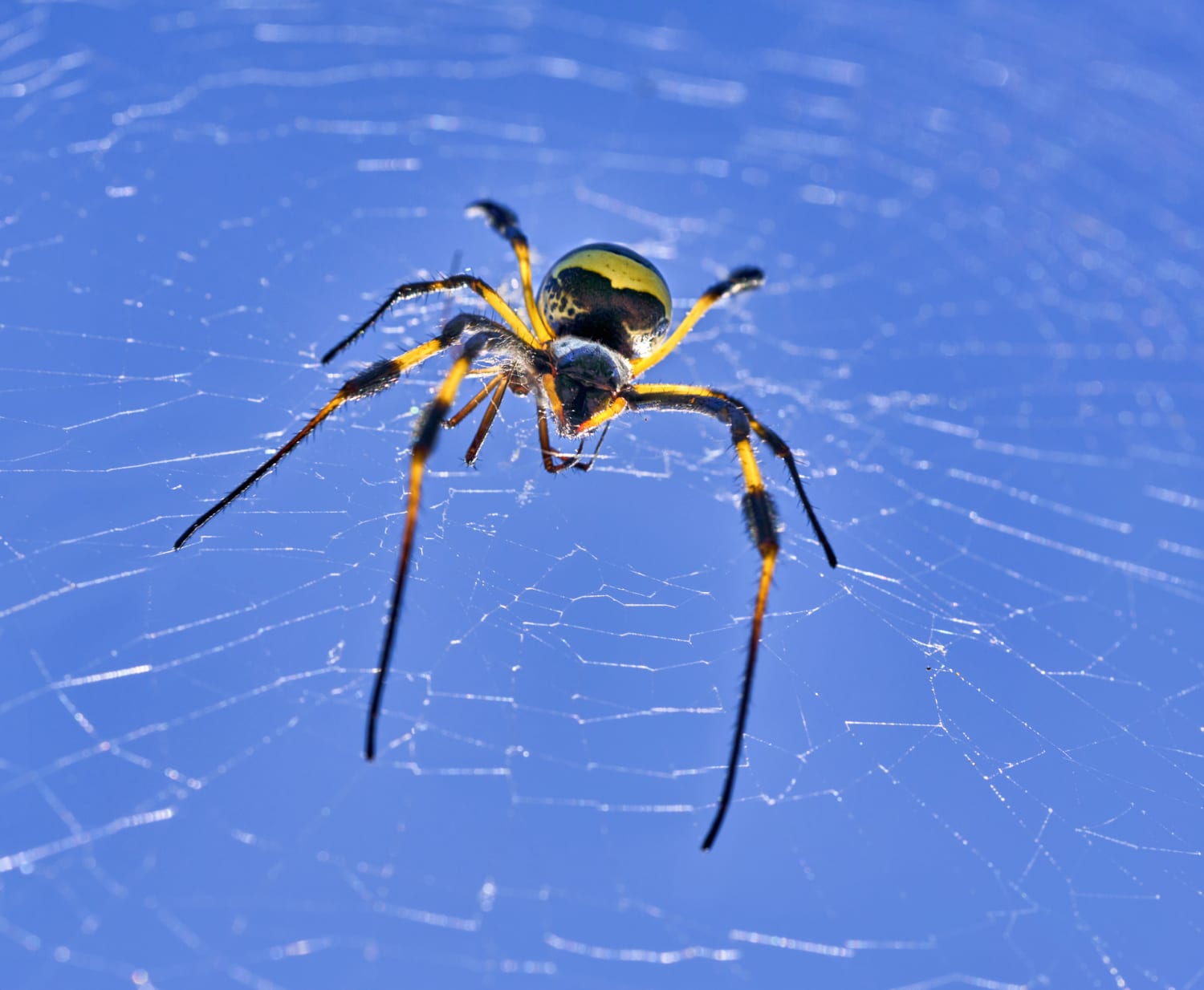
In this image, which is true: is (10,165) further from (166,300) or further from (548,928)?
(548,928)

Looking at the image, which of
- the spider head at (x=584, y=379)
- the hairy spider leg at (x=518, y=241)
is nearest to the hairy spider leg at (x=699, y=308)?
the spider head at (x=584, y=379)

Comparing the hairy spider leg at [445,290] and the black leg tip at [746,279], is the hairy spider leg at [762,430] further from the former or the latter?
the black leg tip at [746,279]

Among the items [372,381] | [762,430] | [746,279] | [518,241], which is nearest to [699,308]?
[746,279]

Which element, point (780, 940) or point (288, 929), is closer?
point (288, 929)

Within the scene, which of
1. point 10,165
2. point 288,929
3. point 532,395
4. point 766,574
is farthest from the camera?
point 10,165

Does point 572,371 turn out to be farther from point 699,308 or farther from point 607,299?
point 699,308

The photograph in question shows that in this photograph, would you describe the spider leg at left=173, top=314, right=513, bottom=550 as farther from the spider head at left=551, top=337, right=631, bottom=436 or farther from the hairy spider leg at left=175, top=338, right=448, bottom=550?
the spider head at left=551, top=337, right=631, bottom=436

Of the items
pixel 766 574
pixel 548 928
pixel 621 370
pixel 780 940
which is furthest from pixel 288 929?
pixel 621 370

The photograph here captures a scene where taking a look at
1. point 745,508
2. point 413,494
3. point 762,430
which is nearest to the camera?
point 413,494
